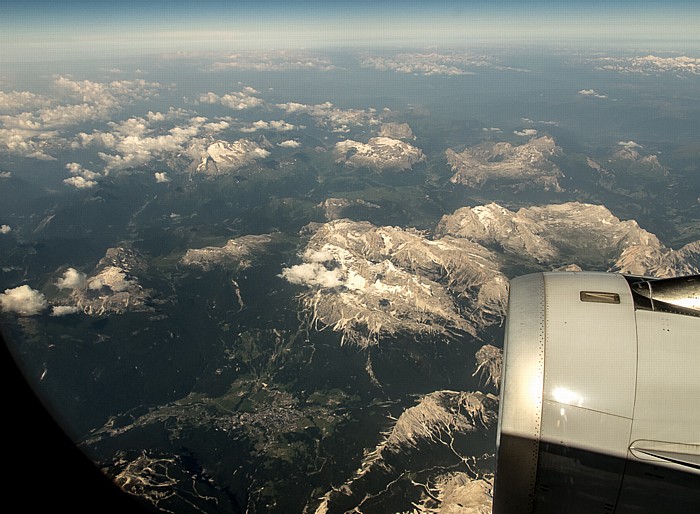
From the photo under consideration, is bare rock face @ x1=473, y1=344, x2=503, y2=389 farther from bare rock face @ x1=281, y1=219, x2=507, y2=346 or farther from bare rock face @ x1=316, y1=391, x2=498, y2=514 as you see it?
bare rock face @ x1=281, y1=219, x2=507, y2=346

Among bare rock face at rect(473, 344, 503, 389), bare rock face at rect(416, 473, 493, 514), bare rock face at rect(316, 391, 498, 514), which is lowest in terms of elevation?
bare rock face at rect(473, 344, 503, 389)

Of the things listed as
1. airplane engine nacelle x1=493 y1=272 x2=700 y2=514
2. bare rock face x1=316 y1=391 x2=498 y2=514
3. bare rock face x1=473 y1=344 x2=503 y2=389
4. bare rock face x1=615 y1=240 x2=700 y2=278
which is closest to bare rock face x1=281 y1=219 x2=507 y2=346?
bare rock face x1=473 y1=344 x2=503 y2=389

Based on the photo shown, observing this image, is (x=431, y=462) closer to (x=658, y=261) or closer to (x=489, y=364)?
(x=489, y=364)

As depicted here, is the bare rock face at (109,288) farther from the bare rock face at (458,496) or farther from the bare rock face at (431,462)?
the bare rock face at (458,496)

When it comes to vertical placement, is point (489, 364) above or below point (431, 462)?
below

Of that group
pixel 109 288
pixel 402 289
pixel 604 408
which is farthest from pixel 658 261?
pixel 109 288

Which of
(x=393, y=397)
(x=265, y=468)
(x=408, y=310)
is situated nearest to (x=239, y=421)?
(x=265, y=468)
